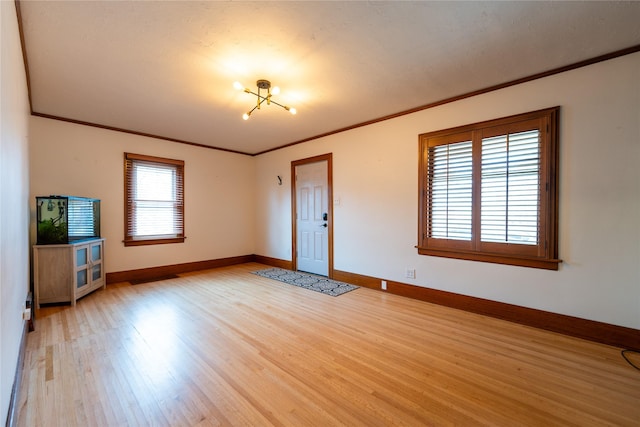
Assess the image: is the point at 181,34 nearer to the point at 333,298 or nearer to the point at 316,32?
the point at 316,32

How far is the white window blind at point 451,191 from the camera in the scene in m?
3.20

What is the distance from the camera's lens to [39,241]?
337 cm

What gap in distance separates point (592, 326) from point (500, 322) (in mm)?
715

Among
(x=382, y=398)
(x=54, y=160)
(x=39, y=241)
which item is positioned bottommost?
(x=382, y=398)

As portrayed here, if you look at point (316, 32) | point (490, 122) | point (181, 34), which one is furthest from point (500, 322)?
point (181, 34)

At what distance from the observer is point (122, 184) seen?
448cm

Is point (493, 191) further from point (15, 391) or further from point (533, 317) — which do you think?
point (15, 391)

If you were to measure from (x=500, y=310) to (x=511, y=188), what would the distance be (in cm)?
134

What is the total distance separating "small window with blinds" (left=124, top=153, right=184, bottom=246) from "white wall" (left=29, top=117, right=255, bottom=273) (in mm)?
102

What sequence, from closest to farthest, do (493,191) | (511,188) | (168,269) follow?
1. (511,188)
2. (493,191)
3. (168,269)

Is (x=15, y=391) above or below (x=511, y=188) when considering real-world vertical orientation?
below

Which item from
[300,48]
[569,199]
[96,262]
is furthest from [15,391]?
[569,199]

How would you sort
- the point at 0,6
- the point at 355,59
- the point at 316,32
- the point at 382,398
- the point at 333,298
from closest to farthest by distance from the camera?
the point at 0,6, the point at 382,398, the point at 316,32, the point at 355,59, the point at 333,298

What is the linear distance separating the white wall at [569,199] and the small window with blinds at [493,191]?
101mm
